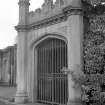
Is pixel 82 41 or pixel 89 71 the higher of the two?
pixel 82 41

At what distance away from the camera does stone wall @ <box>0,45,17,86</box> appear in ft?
69.7

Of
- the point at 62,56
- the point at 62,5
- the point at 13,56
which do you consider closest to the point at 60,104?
the point at 62,56

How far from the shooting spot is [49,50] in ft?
44.4

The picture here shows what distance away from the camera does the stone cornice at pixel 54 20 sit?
1118 cm

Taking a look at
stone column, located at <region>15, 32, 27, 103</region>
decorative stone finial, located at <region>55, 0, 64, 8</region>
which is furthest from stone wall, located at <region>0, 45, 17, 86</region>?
decorative stone finial, located at <region>55, 0, 64, 8</region>

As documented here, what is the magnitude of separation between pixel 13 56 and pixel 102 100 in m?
12.9

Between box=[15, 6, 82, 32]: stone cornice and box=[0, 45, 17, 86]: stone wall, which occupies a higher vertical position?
box=[15, 6, 82, 32]: stone cornice

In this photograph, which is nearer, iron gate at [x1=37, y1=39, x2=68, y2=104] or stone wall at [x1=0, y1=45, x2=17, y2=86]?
iron gate at [x1=37, y1=39, x2=68, y2=104]

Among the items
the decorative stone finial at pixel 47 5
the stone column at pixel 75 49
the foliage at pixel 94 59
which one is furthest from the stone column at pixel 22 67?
the foliage at pixel 94 59

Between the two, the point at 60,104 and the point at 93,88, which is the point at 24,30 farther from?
the point at 93,88

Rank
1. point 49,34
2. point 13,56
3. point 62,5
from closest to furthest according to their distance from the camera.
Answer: point 62,5 → point 49,34 → point 13,56

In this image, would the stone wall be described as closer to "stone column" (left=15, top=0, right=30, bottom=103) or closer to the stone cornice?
"stone column" (left=15, top=0, right=30, bottom=103)

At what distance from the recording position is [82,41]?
1114cm

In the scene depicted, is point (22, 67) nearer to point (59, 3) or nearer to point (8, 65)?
point (59, 3)
